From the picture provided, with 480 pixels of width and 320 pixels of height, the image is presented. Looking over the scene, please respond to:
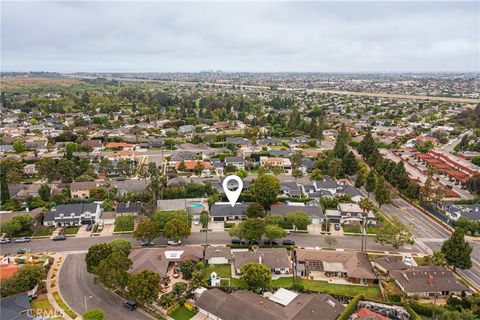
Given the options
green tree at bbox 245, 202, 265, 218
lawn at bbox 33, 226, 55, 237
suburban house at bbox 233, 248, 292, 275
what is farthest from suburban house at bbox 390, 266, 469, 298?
lawn at bbox 33, 226, 55, 237

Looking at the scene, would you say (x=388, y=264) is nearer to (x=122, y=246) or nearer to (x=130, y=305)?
(x=130, y=305)

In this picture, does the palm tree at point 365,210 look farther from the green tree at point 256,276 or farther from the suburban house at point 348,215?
the green tree at point 256,276

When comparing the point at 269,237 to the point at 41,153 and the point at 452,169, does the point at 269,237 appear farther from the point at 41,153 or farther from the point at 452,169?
the point at 41,153

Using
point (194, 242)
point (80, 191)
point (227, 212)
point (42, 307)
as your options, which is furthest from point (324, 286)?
point (80, 191)

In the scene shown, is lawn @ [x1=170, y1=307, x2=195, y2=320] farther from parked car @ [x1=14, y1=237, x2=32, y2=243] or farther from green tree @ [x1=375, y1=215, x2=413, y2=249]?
parked car @ [x1=14, y1=237, x2=32, y2=243]

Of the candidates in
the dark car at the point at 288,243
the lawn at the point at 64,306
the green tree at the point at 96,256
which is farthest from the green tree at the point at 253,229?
the lawn at the point at 64,306

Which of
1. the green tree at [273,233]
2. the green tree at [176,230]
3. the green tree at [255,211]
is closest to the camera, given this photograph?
the green tree at [273,233]

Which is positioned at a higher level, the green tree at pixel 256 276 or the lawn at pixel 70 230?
the green tree at pixel 256 276
